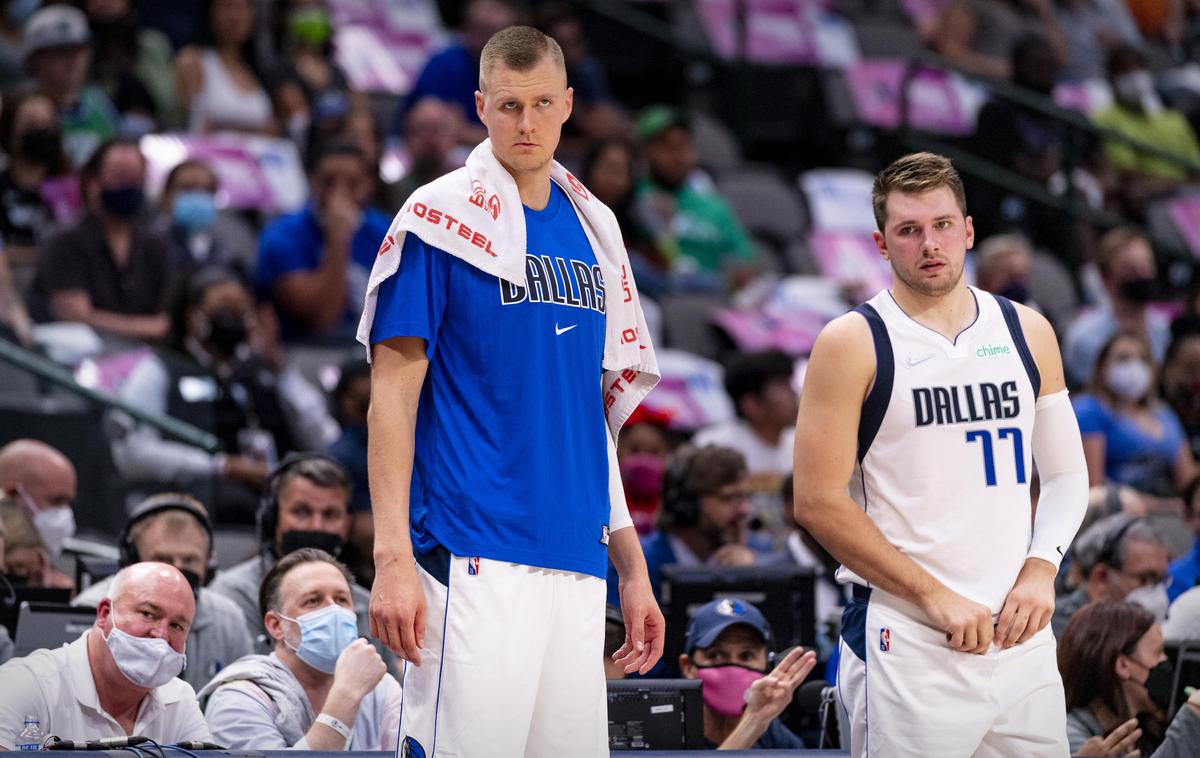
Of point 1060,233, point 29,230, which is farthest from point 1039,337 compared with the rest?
point 1060,233

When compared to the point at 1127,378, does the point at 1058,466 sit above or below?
below

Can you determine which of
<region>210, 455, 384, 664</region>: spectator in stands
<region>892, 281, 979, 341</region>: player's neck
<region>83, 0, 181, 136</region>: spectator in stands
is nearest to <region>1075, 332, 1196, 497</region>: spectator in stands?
<region>210, 455, 384, 664</region>: spectator in stands

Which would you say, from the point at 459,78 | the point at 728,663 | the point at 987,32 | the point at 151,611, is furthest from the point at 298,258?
the point at 987,32

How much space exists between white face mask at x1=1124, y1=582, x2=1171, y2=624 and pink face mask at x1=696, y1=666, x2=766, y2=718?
1.66 meters

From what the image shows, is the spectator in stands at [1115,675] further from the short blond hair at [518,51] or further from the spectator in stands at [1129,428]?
the spectator in stands at [1129,428]

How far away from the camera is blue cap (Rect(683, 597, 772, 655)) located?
6008 mm

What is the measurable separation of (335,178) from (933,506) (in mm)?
6210

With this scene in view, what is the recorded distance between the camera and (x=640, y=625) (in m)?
3.85

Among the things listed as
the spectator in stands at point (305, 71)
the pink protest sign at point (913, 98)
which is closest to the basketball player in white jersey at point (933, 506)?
the spectator in stands at point (305, 71)

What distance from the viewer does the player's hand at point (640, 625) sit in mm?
3852

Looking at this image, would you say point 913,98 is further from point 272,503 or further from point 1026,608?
point 1026,608

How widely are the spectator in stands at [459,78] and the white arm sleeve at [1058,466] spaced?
7860mm

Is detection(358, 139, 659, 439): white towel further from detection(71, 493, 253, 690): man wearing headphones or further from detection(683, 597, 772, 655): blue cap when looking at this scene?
detection(71, 493, 253, 690): man wearing headphones

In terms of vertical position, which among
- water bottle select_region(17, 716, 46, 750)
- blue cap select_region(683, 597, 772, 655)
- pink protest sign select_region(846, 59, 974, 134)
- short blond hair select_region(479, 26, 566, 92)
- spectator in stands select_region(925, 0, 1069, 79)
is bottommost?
water bottle select_region(17, 716, 46, 750)
